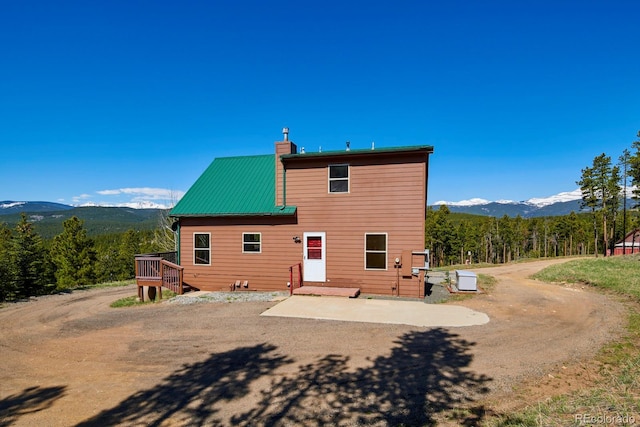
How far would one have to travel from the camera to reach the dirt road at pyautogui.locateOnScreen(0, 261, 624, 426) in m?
4.41

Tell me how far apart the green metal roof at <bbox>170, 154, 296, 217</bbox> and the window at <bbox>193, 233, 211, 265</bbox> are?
103cm

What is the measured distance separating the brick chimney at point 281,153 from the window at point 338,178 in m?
2.01

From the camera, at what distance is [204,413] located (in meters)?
4.37

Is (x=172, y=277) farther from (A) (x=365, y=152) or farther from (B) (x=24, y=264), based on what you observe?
(B) (x=24, y=264)

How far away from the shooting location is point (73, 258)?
36.9m

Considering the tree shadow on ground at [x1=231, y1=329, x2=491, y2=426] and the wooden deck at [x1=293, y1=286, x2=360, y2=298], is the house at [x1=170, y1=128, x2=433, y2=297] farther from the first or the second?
the tree shadow on ground at [x1=231, y1=329, x2=491, y2=426]

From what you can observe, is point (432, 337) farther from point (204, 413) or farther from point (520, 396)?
point (204, 413)

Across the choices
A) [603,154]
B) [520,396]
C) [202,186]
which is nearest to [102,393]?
[520,396]

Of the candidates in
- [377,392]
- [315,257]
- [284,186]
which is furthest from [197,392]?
[284,186]

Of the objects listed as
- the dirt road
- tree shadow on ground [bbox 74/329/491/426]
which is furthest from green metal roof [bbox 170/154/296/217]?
tree shadow on ground [bbox 74/329/491/426]

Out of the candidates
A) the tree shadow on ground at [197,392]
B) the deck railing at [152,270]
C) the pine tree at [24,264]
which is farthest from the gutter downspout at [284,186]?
the pine tree at [24,264]

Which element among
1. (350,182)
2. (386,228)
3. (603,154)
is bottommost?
(386,228)

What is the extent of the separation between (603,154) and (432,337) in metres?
47.8
